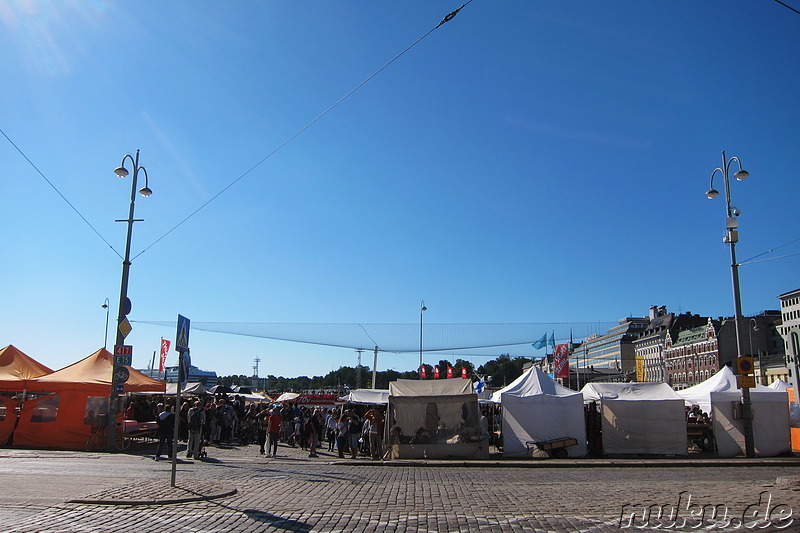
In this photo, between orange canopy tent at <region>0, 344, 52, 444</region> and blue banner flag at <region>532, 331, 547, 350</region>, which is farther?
blue banner flag at <region>532, 331, 547, 350</region>

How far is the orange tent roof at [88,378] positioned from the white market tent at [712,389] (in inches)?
866

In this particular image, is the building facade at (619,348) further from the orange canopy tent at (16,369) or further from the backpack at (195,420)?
the backpack at (195,420)

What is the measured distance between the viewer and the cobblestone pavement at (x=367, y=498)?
28.7 ft

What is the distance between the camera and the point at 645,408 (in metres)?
22.8

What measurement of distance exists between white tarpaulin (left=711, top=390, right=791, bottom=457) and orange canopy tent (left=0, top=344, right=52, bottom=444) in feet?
80.9

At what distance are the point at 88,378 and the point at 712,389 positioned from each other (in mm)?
23478

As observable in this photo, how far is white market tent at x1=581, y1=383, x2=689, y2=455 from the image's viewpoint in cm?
2253

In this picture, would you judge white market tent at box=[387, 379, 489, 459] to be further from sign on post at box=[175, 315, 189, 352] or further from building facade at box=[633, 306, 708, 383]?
building facade at box=[633, 306, 708, 383]

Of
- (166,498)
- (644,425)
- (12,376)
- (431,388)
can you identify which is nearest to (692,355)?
(644,425)

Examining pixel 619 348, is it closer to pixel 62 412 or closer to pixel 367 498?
pixel 62 412

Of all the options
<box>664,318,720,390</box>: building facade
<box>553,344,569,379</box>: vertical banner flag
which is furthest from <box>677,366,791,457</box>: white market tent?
<box>664,318,720,390</box>: building facade

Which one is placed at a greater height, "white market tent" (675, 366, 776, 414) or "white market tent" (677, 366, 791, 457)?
"white market tent" (675, 366, 776, 414)

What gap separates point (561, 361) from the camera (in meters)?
47.1

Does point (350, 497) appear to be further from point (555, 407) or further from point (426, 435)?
point (555, 407)
